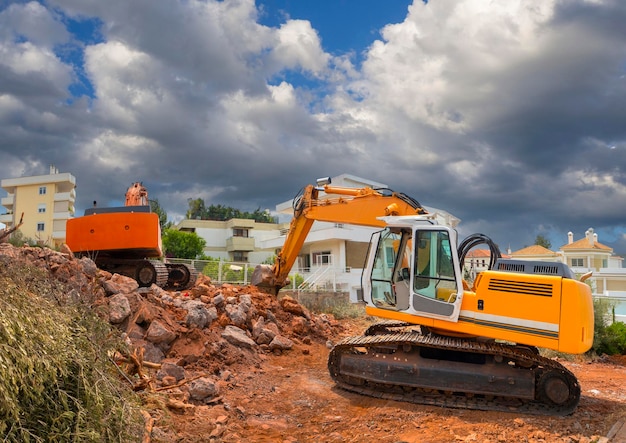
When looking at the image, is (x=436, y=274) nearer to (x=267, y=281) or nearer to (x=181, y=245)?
(x=267, y=281)

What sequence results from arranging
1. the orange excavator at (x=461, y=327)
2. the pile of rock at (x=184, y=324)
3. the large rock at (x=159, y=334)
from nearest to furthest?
the orange excavator at (x=461, y=327)
the pile of rock at (x=184, y=324)
the large rock at (x=159, y=334)

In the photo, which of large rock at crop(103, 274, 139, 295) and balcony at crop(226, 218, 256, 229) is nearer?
large rock at crop(103, 274, 139, 295)

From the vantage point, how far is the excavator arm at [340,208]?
1149 centimetres

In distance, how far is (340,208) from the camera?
487 inches

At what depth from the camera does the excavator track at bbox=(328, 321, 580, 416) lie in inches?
315

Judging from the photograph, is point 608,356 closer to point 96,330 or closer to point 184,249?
point 96,330

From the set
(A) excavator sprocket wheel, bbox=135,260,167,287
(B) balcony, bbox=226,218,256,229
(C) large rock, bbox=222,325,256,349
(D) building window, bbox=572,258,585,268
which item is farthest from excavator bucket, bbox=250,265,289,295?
(D) building window, bbox=572,258,585,268

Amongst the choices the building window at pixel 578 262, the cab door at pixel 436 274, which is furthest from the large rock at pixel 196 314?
the building window at pixel 578 262

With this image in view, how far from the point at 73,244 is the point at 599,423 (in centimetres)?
1224

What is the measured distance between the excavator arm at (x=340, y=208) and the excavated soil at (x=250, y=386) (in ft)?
6.04

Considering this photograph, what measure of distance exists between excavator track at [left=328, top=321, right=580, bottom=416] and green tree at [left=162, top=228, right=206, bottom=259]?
38571mm

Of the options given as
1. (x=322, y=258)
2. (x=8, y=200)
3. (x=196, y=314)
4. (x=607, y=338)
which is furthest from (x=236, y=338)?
(x=8, y=200)

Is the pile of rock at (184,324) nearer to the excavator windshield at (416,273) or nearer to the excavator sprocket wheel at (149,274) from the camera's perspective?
the excavator sprocket wheel at (149,274)

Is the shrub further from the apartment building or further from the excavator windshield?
the apartment building
